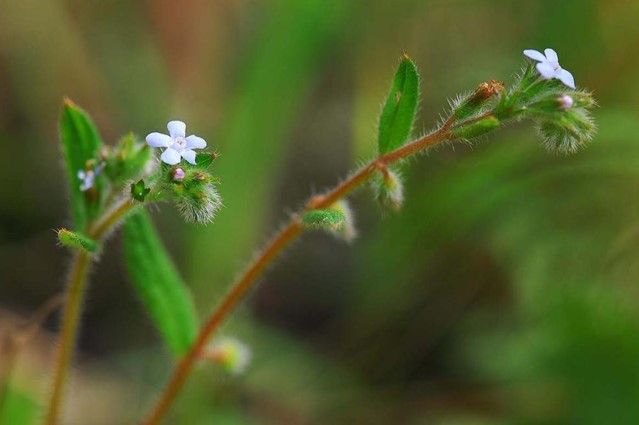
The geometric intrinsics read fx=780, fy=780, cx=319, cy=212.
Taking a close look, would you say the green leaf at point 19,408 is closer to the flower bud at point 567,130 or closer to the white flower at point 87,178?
the white flower at point 87,178

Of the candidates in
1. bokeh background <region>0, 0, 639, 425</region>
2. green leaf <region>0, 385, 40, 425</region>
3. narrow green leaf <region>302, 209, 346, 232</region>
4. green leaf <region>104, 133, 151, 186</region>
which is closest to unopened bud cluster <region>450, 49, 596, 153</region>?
narrow green leaf <region>302, 209, 346, 232</region>

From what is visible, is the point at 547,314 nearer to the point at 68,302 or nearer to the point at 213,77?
the point at 68,302

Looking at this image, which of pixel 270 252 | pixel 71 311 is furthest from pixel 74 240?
pixel 270 252

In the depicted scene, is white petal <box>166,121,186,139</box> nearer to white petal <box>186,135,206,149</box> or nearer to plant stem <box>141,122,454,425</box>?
white petal <box>186,135,206,149</box>

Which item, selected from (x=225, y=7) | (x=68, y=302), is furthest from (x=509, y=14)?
(x=68, y=302)

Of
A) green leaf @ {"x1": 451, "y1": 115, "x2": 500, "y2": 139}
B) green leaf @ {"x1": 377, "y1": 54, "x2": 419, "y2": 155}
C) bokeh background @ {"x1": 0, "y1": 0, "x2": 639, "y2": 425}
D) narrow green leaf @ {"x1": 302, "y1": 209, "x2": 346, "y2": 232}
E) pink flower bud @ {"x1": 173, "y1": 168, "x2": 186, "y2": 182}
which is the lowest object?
narrow green leaf @ {"x1": 302, "y1": 209, "x2": 346, "y2": 232}
